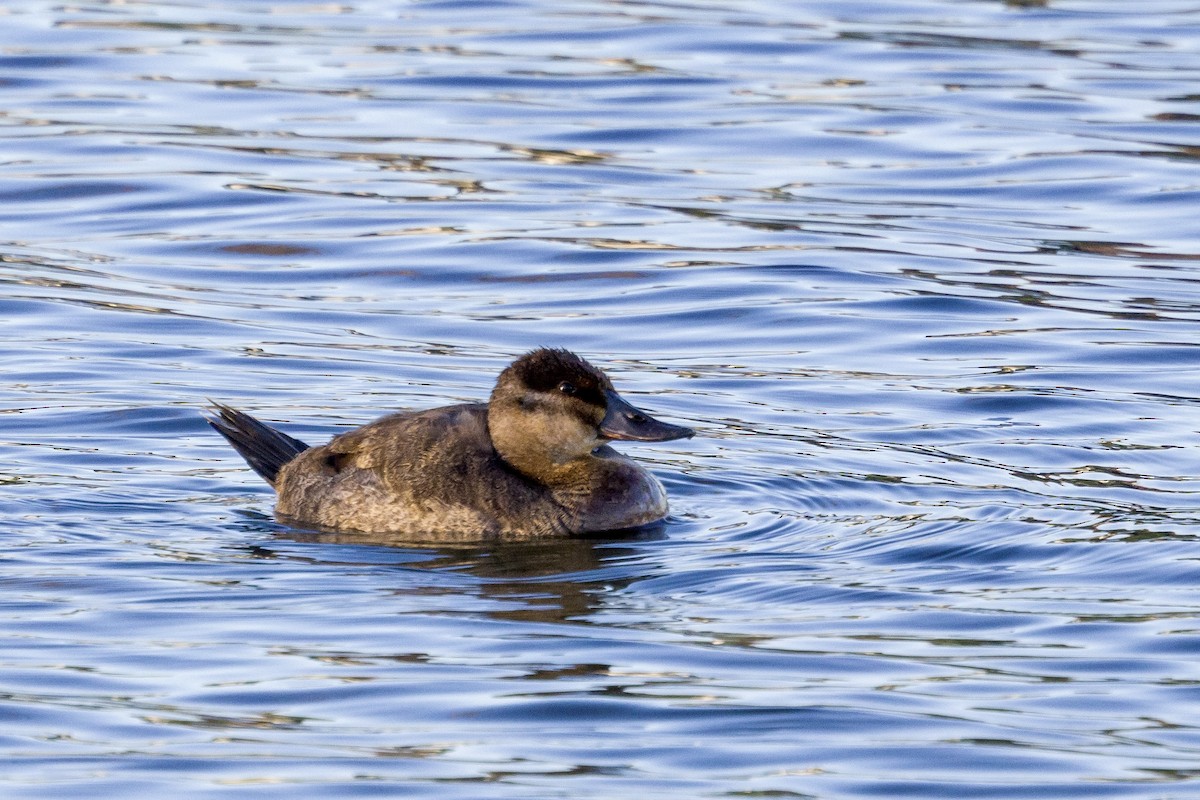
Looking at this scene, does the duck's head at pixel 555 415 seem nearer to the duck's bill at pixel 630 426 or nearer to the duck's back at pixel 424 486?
the duck's bill at pixel 630 426

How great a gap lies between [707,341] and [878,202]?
3698 millimetres

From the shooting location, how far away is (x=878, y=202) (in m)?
16.2

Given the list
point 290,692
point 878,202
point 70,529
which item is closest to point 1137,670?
point 290,692

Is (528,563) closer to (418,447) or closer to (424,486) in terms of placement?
(424,486)

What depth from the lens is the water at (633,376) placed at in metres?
6.80

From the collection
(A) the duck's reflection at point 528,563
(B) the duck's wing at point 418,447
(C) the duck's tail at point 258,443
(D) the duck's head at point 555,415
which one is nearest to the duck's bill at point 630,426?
(D) the duck's head at point 555,415

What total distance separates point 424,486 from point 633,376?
9.85 feet

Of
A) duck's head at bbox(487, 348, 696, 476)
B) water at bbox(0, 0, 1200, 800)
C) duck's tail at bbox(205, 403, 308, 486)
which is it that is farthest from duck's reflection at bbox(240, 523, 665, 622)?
duck's tail at bbox(205, 403, 308, 486)

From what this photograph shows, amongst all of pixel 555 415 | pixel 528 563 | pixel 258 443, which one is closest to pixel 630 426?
pixel 555 415

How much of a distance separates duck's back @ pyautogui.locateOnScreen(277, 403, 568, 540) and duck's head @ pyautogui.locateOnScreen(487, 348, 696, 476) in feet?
0.33

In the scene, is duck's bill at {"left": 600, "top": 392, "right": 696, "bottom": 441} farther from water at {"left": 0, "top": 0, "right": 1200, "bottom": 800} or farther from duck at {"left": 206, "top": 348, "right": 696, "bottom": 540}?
water at {"left": 0, "top": 0, "right": 1200, "bottom": 800}

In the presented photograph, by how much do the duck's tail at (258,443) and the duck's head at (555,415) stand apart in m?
0.93

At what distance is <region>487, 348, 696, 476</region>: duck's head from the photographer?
9344 millimetres

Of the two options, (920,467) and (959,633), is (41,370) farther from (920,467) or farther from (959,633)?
(959,633)
